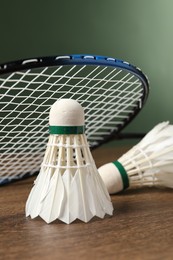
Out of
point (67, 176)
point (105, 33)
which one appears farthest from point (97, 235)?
point (105, 33)

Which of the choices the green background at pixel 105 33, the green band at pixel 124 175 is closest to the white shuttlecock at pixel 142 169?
the green band at pixel 124 175

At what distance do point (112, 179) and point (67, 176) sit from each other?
0.53ft

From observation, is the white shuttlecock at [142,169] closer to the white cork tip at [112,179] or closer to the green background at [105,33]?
the white cork tip at [112,179]

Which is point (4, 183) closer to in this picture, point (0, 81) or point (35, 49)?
point (0, 81)

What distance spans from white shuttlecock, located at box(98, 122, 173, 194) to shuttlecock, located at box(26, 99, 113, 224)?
0.43 feet

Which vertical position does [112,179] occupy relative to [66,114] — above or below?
below

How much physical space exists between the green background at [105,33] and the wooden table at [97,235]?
3.00ft

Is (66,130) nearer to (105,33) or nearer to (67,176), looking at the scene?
(67,176)

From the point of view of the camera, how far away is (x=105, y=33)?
1495 mm

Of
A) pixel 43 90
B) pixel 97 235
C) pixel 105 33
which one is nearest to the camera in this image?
pixel 97 235

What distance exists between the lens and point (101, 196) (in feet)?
1.75

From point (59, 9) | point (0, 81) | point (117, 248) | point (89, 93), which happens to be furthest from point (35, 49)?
point (117, 248)

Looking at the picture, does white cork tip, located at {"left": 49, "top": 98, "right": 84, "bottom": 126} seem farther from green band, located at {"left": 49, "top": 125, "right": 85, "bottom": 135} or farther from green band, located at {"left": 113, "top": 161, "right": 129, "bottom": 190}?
green band, located at {"left": 113, "top": 161, "right": 129, "bottom": 190}

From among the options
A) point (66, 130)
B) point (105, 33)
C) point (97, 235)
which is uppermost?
point (105, 33)
